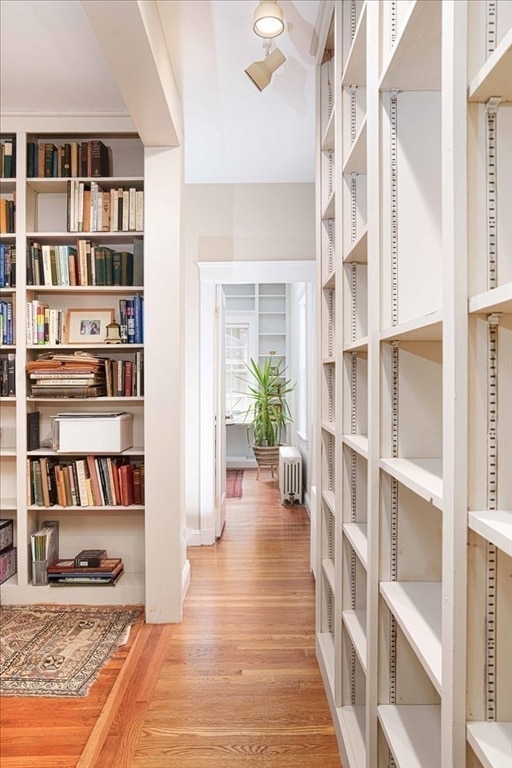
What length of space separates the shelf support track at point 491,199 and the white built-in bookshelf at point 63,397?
2414 mm

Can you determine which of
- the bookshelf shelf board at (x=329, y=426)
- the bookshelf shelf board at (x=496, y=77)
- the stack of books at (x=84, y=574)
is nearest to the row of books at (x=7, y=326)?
the stack of books at (x=84, y=574)

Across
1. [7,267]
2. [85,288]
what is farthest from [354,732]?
[7,267]

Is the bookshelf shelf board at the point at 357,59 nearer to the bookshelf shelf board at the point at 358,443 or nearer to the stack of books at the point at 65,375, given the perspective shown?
the bookshelf shelf board at the point at 358,443

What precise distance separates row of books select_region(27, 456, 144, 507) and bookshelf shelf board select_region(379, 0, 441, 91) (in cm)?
235

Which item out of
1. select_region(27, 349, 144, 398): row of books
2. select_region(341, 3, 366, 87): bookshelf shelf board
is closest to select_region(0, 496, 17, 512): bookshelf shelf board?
select_region(27, 349, 144, 398): row of books

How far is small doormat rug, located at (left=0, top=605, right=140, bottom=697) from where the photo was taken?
2236 mm

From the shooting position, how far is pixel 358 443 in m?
1.61

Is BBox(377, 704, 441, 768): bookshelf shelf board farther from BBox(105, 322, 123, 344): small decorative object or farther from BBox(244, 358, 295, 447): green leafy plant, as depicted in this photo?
BBox(244, 358, 295, 447): green leafy plant

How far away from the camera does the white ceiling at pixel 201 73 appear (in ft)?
7.16

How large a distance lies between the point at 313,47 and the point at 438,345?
1814mm

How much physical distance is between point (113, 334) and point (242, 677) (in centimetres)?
187

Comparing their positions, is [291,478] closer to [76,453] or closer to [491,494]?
[76,453]

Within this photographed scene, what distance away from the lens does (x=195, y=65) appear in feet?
8.39

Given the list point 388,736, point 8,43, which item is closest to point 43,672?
point 388,736
